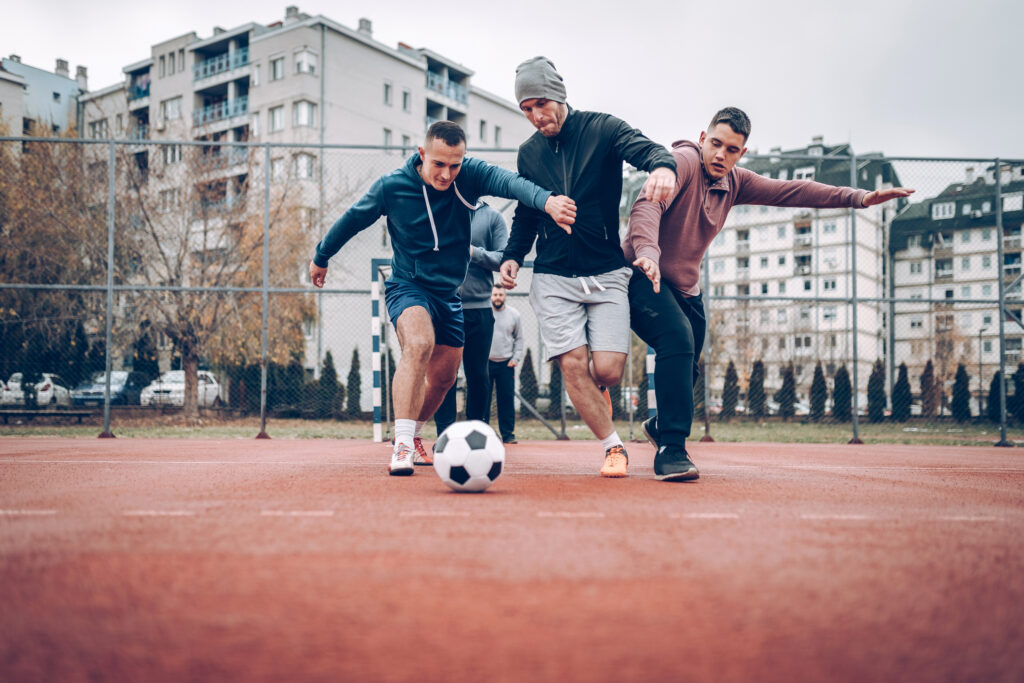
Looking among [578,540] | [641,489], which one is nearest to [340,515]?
[578,540]

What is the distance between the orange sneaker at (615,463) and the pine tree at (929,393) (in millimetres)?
18669

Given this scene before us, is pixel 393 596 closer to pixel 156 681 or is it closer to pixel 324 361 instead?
pixel 156 681

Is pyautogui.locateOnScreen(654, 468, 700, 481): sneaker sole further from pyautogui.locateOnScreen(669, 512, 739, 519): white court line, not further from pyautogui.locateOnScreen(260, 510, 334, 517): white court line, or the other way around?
pyautogui.locateOnScreen(260, 510, 334, 517): white court line

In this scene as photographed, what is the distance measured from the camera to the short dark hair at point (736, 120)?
403 cm

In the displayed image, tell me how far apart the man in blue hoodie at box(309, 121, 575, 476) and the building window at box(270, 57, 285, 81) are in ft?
107

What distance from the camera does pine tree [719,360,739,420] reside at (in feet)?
75.9

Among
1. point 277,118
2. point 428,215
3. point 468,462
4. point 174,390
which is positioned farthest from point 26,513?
point 277,118

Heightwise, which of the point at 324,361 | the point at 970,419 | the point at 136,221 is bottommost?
the point at 970,419

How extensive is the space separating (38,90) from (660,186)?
5039cm

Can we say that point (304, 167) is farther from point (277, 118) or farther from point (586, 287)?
point (277, 118)

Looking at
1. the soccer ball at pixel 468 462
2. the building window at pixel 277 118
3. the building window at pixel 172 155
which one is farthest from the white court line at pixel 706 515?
the building window at pixel 277 118

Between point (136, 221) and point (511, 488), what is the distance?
16315 mm

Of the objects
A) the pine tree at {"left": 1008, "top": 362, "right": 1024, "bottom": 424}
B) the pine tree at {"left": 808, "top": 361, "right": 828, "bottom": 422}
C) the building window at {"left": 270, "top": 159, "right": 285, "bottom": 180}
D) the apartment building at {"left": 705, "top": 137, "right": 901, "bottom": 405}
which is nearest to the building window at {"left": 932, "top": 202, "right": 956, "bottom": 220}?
the apartment building at {"left": 705, "top": 137, "right": 901, "bottom": 405}

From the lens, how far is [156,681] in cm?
118
